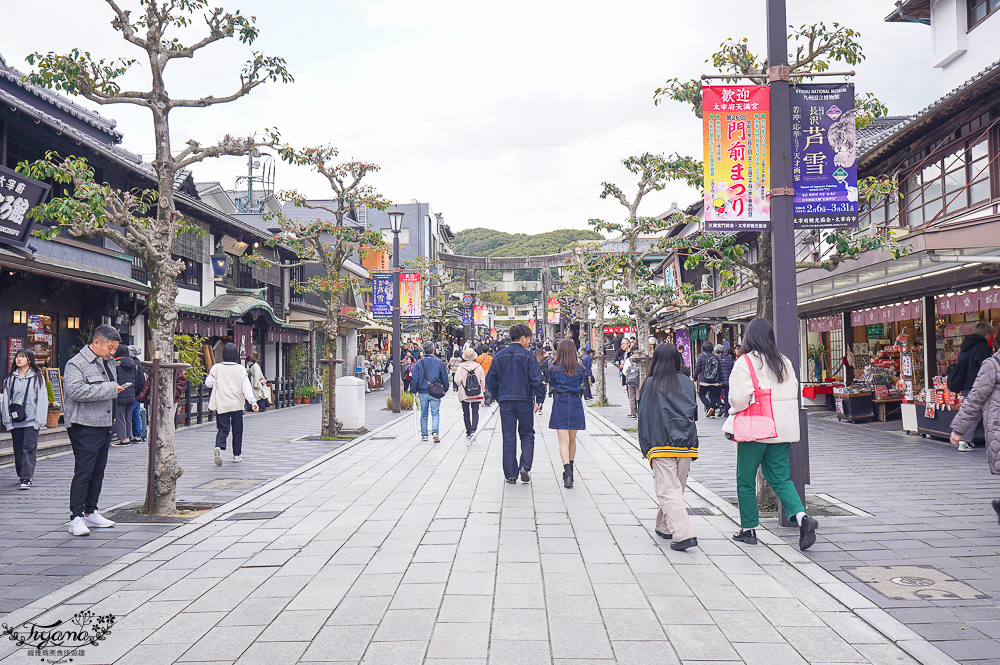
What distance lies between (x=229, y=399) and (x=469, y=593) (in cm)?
787

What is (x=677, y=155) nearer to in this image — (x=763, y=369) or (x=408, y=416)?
(x=763, y=369)

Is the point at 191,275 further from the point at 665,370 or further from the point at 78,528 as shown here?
the point at 665,370

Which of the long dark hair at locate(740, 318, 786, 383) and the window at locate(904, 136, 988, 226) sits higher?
the window at locate(904, 136, 988, 226)

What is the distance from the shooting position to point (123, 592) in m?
4.93

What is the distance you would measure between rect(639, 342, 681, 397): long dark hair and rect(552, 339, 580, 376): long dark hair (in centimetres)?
270

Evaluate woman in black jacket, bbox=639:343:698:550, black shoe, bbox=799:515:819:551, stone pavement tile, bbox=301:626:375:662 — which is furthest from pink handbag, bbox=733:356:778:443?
stone pavement tile, bbox=301:626:375:662

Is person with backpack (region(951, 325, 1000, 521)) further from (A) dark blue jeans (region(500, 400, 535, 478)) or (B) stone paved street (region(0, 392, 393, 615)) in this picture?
(B) stone paved street (region(0, 392, 393, 615))

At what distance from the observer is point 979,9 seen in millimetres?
15781

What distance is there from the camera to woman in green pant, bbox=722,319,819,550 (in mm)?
5918

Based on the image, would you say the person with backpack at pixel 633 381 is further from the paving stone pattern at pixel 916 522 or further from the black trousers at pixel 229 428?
the black trousers at pixel 229 428

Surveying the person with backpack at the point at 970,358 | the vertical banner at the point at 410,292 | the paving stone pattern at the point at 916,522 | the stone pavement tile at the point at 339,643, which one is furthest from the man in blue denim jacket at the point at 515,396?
the vertical banner at the point at 410,292

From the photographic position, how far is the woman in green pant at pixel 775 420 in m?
5.92

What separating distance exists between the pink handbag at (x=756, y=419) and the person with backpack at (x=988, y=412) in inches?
70.9

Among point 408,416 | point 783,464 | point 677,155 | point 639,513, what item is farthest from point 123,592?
point 408,416
